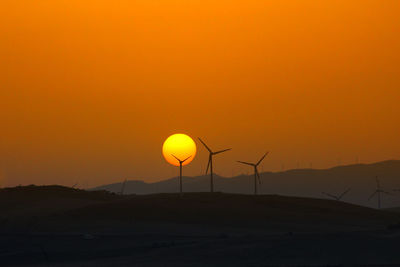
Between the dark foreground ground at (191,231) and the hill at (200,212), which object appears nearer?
the dark foreground ground at (191,231)

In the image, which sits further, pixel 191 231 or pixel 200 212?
pixel 200 212

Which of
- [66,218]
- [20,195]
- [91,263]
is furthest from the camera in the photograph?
[20,195]

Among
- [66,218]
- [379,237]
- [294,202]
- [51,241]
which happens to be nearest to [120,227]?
[66,218]

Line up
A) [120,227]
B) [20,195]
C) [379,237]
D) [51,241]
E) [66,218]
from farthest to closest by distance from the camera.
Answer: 1. [20,195]
2. [66,218]
3. [120,227]
4. [51,241]
5. [379,237]

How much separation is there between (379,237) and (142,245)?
1357 centimetres

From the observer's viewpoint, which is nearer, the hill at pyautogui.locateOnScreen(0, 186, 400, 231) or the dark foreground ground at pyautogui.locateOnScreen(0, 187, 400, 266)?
the dark foreground ground at pyautogui.locateOnScreen(0, 187, 400, 266)

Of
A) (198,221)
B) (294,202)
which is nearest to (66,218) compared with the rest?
(198,221)

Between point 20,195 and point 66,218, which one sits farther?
point 20,195

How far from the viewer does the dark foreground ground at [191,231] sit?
42.9 meters

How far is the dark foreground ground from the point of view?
42875mm

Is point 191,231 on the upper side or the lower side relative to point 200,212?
lower

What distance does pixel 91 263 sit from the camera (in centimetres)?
4244

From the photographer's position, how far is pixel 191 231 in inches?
2635

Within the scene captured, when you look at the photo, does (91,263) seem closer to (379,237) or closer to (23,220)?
(379,237)
